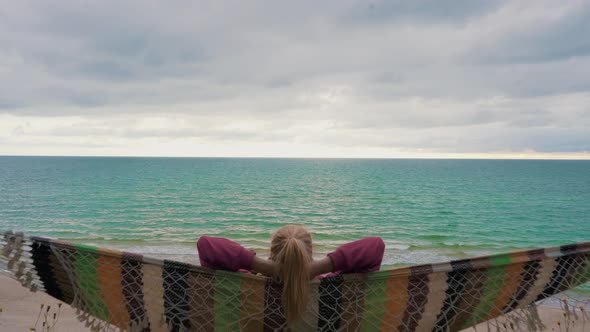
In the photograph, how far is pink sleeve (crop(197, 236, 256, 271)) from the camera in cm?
175

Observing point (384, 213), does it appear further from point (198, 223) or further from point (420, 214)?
point (198, 223)

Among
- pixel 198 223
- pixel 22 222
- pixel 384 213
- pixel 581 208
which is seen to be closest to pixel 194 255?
pixel 198 223

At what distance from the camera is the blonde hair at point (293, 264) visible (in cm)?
162

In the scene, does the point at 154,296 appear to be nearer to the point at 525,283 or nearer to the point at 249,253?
the point at 249,253

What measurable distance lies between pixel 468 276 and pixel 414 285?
0.98 feet

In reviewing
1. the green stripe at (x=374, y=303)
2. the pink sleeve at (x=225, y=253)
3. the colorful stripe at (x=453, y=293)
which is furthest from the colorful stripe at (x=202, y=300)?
the colorful stripe at (x=453, y=293)

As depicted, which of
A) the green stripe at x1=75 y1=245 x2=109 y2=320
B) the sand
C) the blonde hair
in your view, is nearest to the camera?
the blonde hair

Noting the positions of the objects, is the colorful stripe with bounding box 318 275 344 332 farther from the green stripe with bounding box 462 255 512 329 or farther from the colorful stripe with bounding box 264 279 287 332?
the green stripe with bounding box 462 255 512 329

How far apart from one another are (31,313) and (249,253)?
10.8ft

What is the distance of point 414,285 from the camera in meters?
1.92

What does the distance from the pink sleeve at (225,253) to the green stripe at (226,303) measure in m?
0.09

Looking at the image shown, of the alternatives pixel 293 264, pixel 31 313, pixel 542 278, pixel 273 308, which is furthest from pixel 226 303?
pixel 31 313

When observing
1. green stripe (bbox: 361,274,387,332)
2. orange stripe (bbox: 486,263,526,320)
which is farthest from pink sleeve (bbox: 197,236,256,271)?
orange stripe (bbox: 486,263,526,320)

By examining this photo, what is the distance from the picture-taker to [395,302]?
191 centimetres
